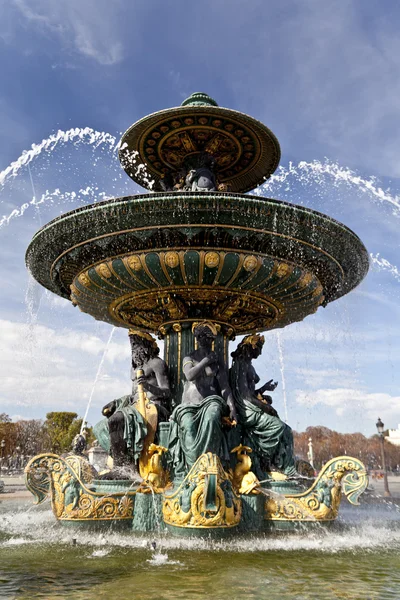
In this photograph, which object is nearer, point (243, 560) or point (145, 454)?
point (243, 560)

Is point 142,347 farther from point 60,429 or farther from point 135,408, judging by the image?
point 60,429

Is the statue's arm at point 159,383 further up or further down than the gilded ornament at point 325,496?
further up

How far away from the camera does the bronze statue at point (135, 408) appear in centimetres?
745

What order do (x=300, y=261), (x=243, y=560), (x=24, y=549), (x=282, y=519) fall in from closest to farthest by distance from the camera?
1. (x=243, y=560)
2. (x=24, y=549)
3. (x=282, y=519)
4. (x=300, y=261)

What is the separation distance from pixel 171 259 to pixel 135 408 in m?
2.16

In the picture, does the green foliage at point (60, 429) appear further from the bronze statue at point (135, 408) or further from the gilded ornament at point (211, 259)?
the gilded ornament at point (211, 259)

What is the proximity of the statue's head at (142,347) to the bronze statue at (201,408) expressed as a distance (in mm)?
800

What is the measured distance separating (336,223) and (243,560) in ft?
14.7

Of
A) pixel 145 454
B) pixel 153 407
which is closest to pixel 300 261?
pixel 153 407

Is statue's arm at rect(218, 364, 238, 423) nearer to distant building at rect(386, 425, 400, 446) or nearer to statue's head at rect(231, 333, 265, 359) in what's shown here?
statue's head at rect(231, 333, 265, 359)

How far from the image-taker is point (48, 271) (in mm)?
9039

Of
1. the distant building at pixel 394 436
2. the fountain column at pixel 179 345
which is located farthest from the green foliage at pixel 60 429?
the distant building at pixel 394 436

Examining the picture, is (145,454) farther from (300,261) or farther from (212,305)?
(300,261)

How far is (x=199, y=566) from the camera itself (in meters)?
4.72
